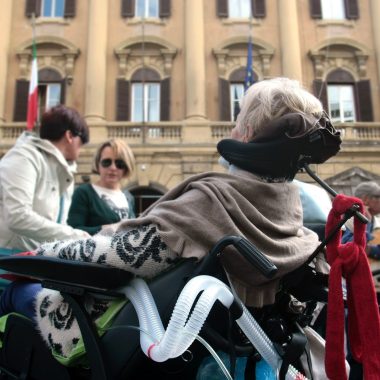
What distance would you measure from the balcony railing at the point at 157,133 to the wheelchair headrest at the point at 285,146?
11.8 m

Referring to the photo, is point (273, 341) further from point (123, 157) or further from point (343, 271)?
point (123, 157)

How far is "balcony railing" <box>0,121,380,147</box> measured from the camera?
43.5 ft

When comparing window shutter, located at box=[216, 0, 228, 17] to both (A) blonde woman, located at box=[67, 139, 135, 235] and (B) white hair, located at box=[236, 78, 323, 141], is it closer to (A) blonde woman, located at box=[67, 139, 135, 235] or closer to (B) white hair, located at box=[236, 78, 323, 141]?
(A) blonde woman, located at box=[67, 139, 135, 235]

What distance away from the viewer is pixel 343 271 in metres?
1.28

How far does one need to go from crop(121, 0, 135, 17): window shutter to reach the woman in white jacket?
12.9 m

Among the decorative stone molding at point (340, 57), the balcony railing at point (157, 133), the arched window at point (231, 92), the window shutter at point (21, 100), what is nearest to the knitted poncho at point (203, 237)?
the balcony railing at point (157, 133)

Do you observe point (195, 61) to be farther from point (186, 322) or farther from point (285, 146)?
point (186, 322)

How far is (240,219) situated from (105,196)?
6.56 ft

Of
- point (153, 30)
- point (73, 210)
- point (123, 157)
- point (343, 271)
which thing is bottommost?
point (343, 271)

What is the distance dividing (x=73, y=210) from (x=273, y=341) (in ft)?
6.66

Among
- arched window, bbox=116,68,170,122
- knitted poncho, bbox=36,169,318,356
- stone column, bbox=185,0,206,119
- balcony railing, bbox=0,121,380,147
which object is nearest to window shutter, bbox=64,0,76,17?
arched window, bbox=116,68,170,122

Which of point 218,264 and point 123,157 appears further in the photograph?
point 123,157

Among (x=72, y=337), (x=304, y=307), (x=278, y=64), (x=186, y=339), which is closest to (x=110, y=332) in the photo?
(x=72, y=337)

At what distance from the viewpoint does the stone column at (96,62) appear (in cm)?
1362
